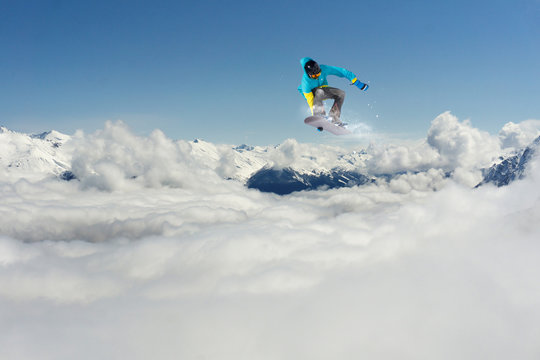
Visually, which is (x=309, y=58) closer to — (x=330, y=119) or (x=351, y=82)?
(x=351, y=82)

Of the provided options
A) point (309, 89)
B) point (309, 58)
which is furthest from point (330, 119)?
point (309, 58)

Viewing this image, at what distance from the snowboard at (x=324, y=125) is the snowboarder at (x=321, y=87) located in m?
0.33

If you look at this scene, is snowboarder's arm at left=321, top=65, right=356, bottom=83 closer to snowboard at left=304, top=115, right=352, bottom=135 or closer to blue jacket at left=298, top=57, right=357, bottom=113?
blue jacket at left=298, top=57, right=357, bottom=113

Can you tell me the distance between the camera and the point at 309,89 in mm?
15219

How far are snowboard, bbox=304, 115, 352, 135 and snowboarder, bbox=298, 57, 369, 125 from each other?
0.33 m

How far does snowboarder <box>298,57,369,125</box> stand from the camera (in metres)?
13.3

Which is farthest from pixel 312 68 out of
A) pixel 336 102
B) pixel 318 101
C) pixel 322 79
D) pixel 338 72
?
pixel 336 102

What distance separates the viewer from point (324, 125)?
53.9ft

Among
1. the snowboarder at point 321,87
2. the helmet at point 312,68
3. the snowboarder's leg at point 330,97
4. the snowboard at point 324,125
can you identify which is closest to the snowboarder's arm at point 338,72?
the snowboarder at point 321,87

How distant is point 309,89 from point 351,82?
245cm

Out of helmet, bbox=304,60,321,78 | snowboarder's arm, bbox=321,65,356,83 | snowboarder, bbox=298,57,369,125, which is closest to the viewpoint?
helmet, bbox=304,60,321,78

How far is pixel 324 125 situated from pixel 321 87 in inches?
93.6

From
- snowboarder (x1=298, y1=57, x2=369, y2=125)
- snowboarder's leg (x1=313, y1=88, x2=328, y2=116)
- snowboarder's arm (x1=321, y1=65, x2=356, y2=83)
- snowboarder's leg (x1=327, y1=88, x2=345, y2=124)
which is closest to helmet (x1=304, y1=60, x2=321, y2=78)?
snowboarder (x1=298, y1=57, x2=369, y2=125)

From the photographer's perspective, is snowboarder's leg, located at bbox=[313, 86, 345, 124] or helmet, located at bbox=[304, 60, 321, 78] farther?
snowboarder's leg, located at bbox=[313, 86, 345, 124]
